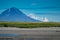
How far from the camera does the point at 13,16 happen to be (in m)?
9.00

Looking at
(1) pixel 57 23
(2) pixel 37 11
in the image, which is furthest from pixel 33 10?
(1) pixel 57 23

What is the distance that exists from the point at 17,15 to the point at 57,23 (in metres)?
2.22

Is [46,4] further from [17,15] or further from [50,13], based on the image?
[17,15]

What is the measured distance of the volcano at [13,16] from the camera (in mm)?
8922

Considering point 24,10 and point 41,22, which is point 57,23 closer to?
point 41,22

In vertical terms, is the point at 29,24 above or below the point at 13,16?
below

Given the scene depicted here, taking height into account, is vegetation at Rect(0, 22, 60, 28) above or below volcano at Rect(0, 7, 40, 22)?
below

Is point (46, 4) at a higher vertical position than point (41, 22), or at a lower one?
higher

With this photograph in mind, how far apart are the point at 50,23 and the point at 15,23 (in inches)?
74.2

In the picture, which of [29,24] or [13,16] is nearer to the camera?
[29,24]

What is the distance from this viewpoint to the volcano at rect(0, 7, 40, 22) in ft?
29.3

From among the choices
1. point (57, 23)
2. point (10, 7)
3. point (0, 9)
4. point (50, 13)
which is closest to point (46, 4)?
point (50, 13)

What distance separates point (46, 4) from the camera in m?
9.15

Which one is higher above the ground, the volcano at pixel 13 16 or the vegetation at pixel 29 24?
the volcano at pixel 13 16
